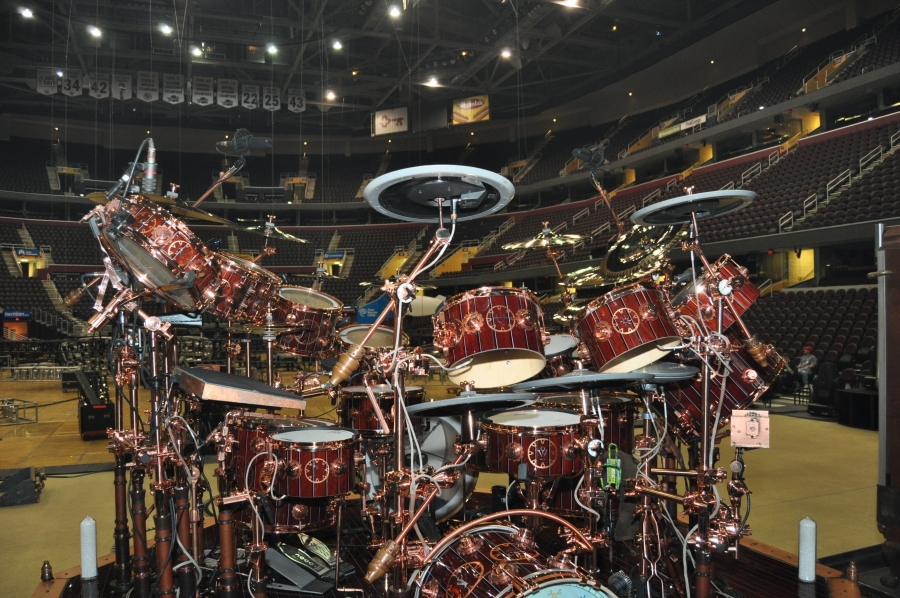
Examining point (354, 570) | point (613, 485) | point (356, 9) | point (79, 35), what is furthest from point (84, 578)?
point (79, 35)

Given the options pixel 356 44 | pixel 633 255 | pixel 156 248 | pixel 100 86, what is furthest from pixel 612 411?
pixel 356 44

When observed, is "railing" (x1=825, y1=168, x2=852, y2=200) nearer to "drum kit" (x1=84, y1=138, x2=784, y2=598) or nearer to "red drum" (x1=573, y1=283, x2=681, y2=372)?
"drum kit" (x1=84, y1=138, x2=784, y2=598)

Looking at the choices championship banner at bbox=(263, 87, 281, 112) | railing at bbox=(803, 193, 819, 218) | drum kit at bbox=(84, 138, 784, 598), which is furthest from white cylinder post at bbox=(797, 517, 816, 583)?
championship banner at bbox=(263, 87, 281, 112)

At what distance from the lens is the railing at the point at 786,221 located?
12.2 meters

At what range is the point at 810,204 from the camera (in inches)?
503

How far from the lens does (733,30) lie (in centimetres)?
1861

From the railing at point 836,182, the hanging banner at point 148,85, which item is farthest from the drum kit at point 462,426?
the hanging banner at point 148,85

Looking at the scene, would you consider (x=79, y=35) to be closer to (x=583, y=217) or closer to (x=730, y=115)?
(x=583, y=217)

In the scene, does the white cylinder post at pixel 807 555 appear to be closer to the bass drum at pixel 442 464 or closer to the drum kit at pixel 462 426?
the drum kit at pixel 462 426

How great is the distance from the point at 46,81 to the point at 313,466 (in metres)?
16.8

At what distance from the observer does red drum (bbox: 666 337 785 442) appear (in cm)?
269

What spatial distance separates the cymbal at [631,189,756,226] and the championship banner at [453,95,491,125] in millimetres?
20591

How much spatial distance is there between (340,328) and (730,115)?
17193 millimetres

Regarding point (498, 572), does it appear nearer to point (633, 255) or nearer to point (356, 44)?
point (633, 255)
